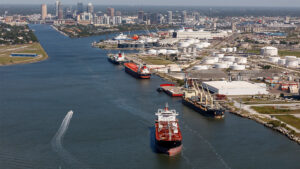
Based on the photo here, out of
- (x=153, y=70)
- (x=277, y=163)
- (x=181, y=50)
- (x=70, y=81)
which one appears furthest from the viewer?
(x=181, y=50)

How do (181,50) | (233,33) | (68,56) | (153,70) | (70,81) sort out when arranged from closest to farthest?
(70,81), (153,70), (68,56), (181,50), (233,33)

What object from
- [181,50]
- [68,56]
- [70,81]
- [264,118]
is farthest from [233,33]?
[264,118]

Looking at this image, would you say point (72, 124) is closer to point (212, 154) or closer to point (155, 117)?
point (155, 117)

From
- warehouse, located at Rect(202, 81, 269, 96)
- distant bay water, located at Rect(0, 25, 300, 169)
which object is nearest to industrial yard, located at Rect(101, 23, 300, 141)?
warehouse, located at Rect(202, 81, 269, 96)

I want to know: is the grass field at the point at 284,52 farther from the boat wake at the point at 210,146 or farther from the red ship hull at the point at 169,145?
the red ship hull at the point at 169,145

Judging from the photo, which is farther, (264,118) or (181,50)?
(181,50)
